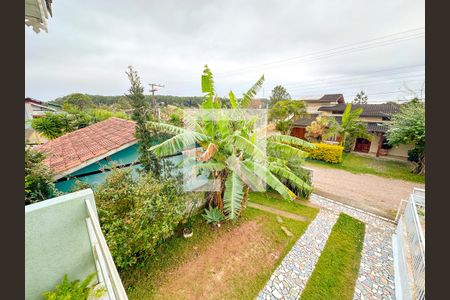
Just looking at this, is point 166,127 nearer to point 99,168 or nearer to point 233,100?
point 233,100

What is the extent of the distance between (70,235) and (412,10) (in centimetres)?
1227

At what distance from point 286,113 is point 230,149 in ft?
52.8

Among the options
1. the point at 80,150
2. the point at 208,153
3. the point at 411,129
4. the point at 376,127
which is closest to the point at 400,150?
the point at 376,127

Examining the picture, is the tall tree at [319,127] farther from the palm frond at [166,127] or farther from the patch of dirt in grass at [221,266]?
the palm frond at [166,127]

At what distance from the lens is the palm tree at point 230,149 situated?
4801 millimetres

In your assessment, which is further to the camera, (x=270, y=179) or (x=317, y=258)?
(x=270, y=179)

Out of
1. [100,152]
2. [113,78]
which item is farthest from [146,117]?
[113,78]

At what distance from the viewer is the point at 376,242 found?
5453 millimetres

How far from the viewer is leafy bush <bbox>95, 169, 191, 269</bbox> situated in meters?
3.43

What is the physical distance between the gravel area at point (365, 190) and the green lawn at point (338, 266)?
93.2 inches

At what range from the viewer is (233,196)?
494 centimetres

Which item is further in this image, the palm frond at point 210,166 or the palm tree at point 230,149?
the palm frond at point 210,166

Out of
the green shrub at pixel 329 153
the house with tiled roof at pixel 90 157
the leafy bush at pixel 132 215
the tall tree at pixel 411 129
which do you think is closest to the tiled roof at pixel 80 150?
the house with tiled roof at pixel 90 157

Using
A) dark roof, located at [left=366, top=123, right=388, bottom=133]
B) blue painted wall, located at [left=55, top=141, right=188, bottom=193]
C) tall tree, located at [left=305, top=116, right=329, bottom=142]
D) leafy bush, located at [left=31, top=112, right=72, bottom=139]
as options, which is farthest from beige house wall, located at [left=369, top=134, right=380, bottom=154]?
leafy bush, located at [left=31, top=112, right=72, bottom=139]
